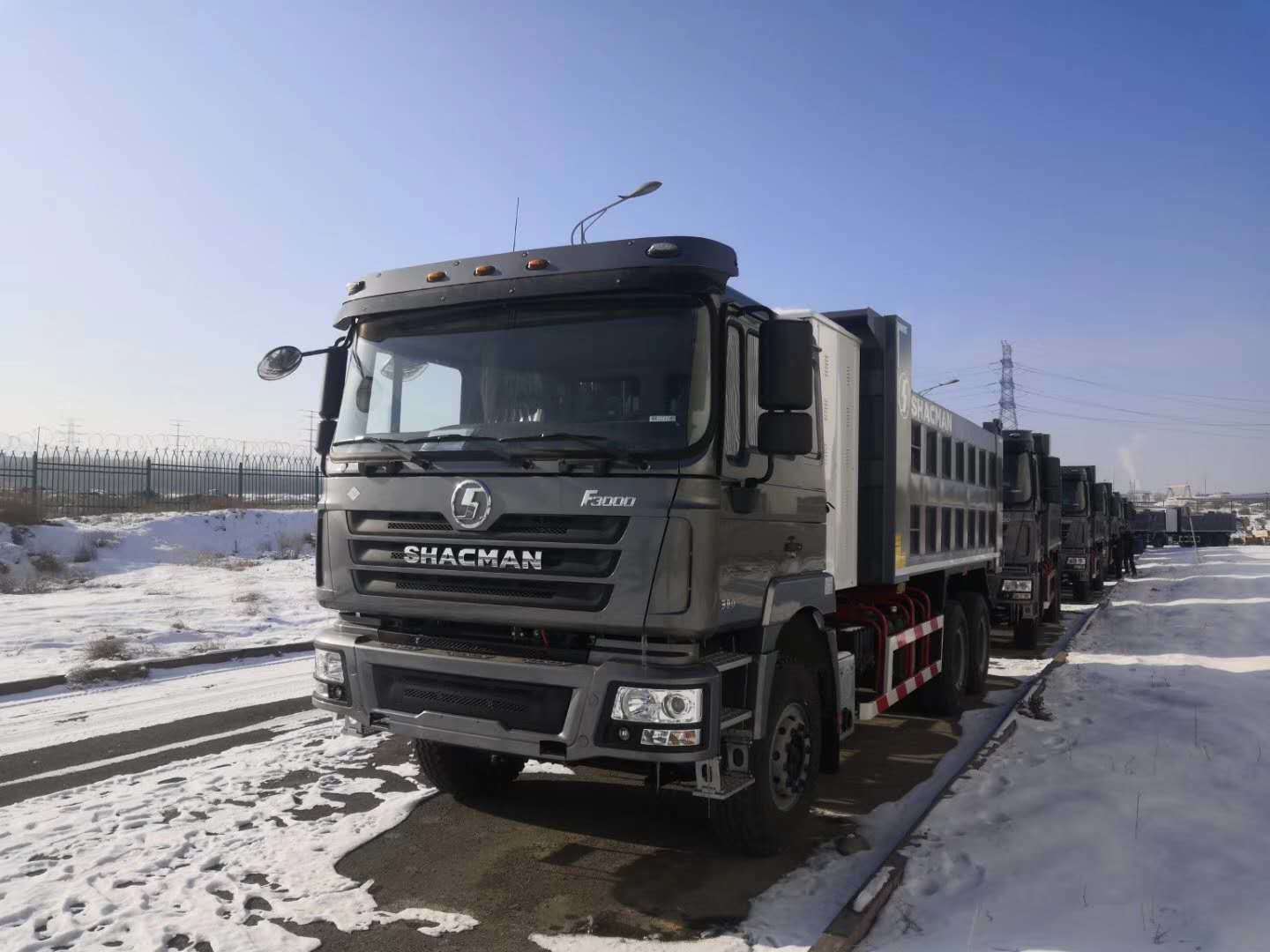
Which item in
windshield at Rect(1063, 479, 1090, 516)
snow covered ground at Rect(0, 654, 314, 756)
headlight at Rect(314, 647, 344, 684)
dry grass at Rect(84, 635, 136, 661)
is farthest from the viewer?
windshield at Rect(1063, 479, 1090, 516)

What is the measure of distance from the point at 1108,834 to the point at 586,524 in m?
3.23

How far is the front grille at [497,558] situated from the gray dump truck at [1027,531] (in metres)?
9.58

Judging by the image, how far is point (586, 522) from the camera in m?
4.23

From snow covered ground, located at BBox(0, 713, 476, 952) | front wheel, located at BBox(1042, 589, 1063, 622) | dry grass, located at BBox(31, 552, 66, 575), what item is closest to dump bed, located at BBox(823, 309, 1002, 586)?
snow covered ground, located at BBox(0, 713, 476, 952)

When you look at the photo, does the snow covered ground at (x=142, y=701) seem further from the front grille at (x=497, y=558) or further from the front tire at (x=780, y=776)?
the front tire at (x=780, y=776)

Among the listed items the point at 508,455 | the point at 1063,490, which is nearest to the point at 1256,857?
the point at 508,455

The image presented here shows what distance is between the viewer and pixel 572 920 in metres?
4.19

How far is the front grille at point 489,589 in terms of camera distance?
13.8 ft

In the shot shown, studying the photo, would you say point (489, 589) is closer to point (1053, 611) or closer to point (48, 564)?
point (1053, 611)

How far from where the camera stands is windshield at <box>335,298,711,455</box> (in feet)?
14.1

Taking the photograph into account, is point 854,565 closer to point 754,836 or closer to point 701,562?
point 754,836

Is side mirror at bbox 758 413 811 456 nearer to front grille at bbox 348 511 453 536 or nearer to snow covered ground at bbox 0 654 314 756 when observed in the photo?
front grille at bbox 348 511 453 536

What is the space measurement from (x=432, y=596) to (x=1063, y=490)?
1978 centimetres

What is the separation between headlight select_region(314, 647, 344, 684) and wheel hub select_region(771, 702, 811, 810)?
87.4 inches
